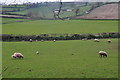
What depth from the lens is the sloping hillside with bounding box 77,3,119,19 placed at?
81162 millimetres

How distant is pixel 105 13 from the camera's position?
276 feet

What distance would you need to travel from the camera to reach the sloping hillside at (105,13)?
81162mm

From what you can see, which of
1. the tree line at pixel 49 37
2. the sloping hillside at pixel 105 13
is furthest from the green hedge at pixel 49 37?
the sloping hillside at pixel 105 13

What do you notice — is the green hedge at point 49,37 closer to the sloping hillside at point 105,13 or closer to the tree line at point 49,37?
the tree line at point 49,37

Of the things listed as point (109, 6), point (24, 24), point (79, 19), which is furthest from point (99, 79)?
point (109, 6)

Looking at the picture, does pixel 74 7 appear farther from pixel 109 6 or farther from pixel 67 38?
pixel 67 38

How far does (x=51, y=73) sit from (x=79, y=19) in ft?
226

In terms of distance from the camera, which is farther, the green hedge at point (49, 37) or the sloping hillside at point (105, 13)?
the sloping hillside at point (105, 13)

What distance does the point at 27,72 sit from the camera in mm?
17359

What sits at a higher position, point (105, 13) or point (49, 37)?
point (105, 13)

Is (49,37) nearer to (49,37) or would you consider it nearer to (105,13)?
(49,37)

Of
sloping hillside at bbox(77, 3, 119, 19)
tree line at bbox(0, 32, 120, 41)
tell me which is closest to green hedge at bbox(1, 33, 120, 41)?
tree line at bbox(0, 32, 120, 41)

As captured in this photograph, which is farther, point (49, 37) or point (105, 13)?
point (105, 13)

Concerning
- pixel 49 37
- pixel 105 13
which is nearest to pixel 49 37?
pixel 49 37
